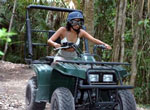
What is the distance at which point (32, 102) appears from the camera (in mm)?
4312

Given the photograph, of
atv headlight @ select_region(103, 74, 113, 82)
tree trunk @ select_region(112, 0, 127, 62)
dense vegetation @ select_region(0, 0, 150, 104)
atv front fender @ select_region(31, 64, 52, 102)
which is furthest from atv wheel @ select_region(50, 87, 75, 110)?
tree trunk @ select_region(112, 0, 127, 62)

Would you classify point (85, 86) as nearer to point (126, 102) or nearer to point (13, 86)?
point (126, 102)

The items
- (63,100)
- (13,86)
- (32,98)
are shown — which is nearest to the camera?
(63,100)

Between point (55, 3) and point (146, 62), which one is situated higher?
point (55, 3)

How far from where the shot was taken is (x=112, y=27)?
36.8 feet

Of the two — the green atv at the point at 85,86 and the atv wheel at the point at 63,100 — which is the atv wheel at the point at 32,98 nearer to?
the green atv at the point at 85,86

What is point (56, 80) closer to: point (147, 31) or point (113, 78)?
point (113, 78)

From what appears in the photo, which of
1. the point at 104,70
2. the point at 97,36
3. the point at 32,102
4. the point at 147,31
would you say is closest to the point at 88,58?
the point at 104,70

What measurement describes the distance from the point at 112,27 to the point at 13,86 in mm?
4861

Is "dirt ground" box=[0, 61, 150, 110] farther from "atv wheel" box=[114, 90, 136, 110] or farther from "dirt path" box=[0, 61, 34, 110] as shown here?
"atv wheel" box=[114, 90, 136, 110]

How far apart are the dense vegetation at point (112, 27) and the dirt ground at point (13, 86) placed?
1.09m

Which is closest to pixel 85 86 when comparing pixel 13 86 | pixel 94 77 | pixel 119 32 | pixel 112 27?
pixel 94 77

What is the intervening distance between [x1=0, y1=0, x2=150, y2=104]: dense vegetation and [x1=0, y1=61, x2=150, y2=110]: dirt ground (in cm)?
109

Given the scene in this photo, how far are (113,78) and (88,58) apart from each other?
445 millimetres
